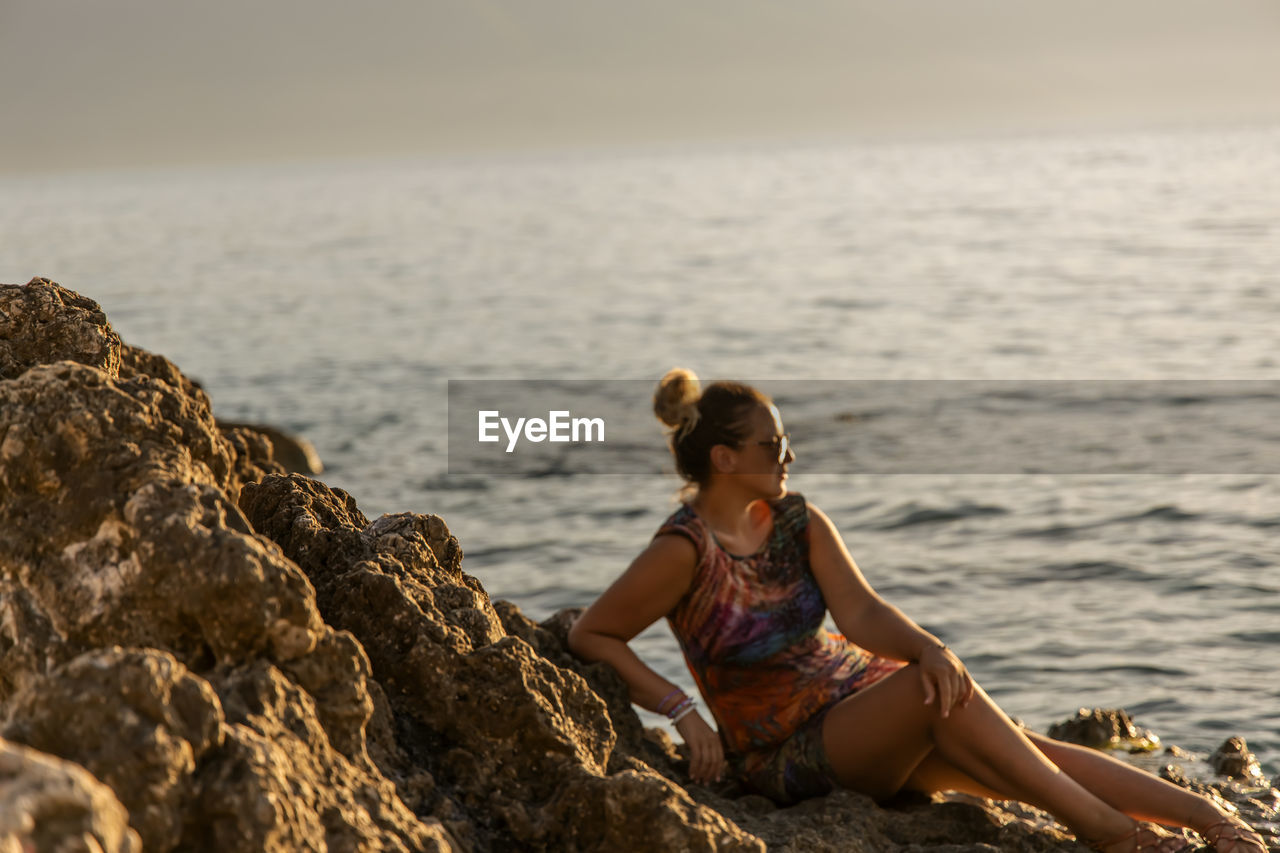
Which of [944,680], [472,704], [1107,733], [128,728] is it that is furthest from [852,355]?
[128,728]

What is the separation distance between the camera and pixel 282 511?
346cm

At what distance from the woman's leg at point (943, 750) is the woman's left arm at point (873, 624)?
75mm

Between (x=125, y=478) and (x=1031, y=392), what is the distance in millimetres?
14978

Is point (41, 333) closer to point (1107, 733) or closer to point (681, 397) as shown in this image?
point (681, 397)

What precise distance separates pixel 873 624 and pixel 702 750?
0.65 meters

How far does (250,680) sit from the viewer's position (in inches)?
95.0

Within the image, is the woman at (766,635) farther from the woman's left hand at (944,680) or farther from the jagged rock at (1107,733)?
the jagged rock at (1107,733)

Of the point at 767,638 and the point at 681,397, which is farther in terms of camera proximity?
the point at 681,397

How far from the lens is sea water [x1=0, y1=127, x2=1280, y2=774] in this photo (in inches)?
304

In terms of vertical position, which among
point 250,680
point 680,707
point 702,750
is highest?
point 250,680

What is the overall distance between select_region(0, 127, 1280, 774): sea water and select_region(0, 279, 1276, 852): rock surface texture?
355cm

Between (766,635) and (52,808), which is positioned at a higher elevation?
(52,808)

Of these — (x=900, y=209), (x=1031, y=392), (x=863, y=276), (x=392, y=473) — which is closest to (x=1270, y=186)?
(x=900, y=209)

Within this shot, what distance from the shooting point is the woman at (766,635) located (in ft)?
13.2
